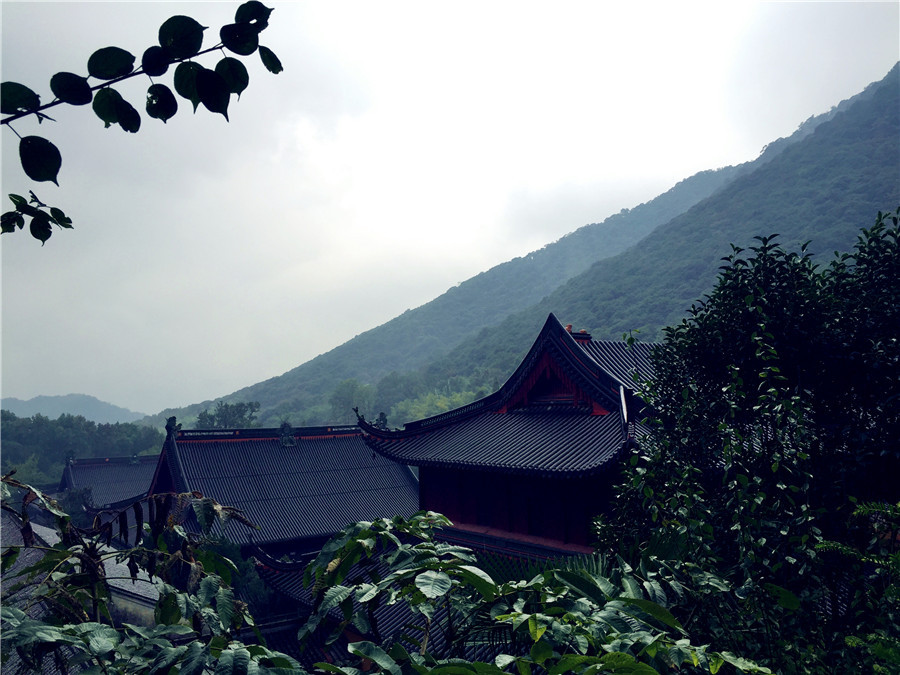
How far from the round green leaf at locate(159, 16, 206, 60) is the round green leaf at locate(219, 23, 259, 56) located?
57mm

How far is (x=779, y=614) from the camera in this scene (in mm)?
4840

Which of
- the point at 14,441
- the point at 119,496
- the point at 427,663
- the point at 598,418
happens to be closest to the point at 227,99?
the point at 427,663

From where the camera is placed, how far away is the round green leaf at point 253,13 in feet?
5.13

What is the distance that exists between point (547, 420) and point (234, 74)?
14.2 m

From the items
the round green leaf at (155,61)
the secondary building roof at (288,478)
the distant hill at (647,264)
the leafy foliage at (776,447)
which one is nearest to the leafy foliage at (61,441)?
the distant hill at (647,264)

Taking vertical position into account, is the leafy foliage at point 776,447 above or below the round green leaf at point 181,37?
below

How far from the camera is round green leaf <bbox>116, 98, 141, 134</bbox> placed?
1700 millimetres

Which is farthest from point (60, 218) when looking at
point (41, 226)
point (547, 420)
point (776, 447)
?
point (547, 420)

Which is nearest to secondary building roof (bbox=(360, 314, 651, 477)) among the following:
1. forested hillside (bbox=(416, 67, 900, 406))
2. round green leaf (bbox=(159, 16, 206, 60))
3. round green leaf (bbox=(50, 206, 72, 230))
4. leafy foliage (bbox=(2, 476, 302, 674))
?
leafy foliage (bbox=(2, 476, 302, 674))

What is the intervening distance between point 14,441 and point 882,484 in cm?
8222

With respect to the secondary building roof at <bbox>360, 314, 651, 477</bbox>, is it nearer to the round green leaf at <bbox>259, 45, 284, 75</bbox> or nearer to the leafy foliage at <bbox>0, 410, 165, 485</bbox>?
the round green leaf at <bbox>259, 45, 284, 75</bbox>

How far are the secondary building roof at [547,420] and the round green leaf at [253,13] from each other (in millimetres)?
10541

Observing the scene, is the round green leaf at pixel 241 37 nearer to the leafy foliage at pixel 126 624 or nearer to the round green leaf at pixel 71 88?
the round green leaf at pixel 71 88

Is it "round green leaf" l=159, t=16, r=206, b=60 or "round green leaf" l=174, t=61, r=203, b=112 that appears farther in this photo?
"round green leaf" l=174, t=61, r=203, b=112
